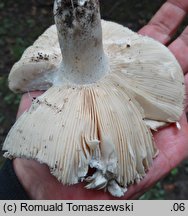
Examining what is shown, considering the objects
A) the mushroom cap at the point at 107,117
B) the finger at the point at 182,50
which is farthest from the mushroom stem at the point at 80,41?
the finger at the point at 182,50

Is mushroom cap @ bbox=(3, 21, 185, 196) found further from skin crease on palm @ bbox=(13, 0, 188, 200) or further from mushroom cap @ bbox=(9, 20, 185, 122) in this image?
skin crease on palm @ bbox=(13, 0, 188, 200)

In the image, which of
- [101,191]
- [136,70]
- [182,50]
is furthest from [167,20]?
[101,191]

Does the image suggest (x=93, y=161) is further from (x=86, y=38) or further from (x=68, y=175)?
(x=86, y=38)

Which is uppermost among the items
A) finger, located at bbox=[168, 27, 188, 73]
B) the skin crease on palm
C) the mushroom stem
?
the mushroom stem

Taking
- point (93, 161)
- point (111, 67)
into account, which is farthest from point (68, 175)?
point (111, 67)

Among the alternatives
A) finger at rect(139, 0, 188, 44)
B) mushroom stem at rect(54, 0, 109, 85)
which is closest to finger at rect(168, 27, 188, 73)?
finger at rect(139, 0, 188, 44)
